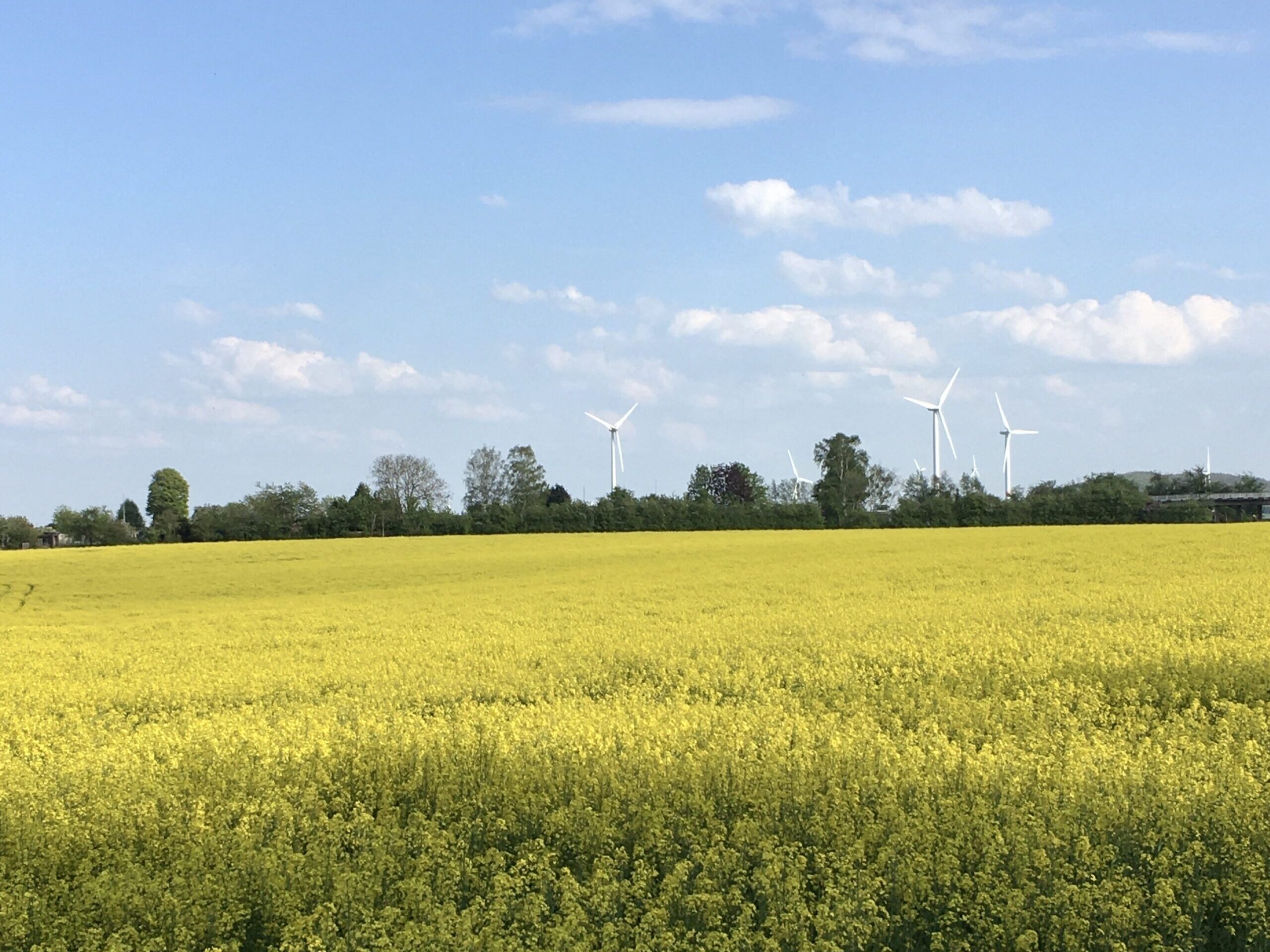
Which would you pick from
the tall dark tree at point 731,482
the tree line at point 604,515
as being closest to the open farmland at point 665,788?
the tree line at point 604,515

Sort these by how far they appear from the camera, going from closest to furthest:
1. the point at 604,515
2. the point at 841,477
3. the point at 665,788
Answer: the point at 665,788 → the point at 604,515 → the point at 841,477

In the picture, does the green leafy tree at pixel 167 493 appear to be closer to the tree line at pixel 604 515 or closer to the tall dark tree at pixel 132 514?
the tall dark tree at pixel 132 514

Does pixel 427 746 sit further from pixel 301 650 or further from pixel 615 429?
pixel 615 429

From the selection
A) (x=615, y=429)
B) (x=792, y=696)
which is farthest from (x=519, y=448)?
(x=792, y=696)

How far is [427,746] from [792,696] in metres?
4.92

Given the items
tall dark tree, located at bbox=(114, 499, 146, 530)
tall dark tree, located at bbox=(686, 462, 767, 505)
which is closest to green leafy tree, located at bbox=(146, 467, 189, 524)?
tall dark tree, located at bbox=(114, 499, 146, 530)

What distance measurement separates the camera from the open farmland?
636 centimetres

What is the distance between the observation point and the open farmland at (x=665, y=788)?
6.36 m

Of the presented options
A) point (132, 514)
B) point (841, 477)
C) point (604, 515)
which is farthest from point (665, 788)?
point (132, 514)

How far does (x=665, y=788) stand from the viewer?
8.48 m

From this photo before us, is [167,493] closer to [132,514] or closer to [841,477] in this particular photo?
[132,514]

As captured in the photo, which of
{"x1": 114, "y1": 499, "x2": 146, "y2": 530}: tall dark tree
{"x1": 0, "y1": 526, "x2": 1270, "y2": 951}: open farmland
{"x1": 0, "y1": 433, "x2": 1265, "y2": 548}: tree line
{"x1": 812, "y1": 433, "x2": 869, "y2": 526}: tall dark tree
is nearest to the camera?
{"x1": 0, "y1": 526, "x2": 1270, "y2": 951}: open farmland

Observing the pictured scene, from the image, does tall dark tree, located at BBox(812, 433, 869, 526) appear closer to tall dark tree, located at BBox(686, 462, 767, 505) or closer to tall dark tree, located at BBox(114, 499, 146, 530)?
tall dark tree, located at BBox(686, 462, 767, 505)

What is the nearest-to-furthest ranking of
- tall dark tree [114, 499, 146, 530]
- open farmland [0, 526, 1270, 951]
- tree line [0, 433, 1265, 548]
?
open farmland [0, 526, 1270, 951], tree line [0, 433, 1265, 548], tall dark tree [114, 499, 146, 530]
